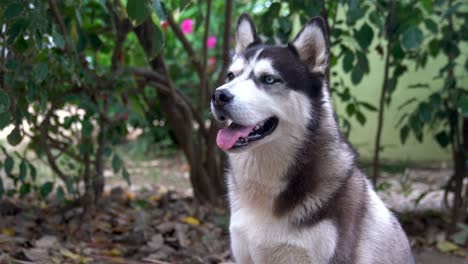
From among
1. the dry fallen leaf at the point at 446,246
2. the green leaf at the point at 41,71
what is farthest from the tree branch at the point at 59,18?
the dry fallen leaf at the point at 446,246

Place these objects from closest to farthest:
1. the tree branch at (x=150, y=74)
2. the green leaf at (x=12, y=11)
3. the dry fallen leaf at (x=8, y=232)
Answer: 1. the green leaf at (x=12, y=11)
2. the dry fallen leaf at (x=8, y=232)
3. the tree branch at (x=150, y=74)

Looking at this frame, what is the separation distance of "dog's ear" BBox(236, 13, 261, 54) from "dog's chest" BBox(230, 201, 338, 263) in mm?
961

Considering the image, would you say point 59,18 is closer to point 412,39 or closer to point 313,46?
point 313,46

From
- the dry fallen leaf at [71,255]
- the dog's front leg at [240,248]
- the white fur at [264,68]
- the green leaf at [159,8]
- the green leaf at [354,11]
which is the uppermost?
the green leaf at [159,8]

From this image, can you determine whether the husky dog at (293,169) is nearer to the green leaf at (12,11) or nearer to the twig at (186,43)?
the green leaf at (12,11)

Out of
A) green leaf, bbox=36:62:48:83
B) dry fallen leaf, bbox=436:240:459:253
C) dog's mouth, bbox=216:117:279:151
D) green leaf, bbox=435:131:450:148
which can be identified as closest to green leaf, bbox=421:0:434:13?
green leaf, bbox=435:131:450:148

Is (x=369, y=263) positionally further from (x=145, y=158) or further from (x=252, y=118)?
(x=145, y=158)

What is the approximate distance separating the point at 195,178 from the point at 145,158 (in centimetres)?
341

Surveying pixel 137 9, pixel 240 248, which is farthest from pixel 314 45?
pixel 240 248

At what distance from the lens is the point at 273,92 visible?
3.06m

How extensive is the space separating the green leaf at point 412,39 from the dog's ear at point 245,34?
44.6 inches

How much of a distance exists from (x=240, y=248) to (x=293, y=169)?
0.46 m

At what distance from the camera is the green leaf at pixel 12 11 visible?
3275 millimetres

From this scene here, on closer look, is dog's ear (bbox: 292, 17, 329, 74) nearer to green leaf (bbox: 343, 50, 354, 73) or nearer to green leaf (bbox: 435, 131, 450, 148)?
green leaf (bbox: 343, 50, 354, 73)
